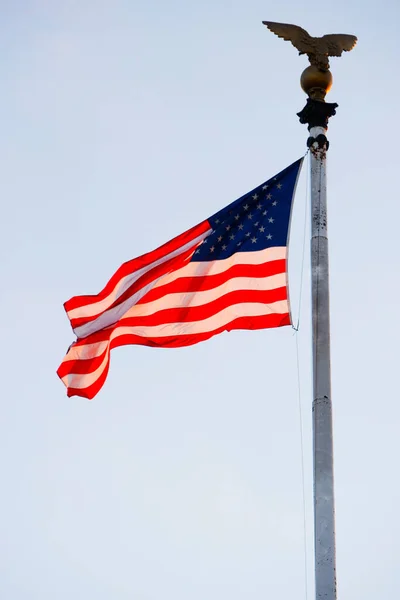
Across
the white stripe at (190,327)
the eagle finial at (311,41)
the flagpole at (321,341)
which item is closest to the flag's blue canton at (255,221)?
the flagpole at (321,341)

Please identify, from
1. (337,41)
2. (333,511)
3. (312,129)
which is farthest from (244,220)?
(333,511)

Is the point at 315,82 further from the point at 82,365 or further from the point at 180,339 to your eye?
the point at 82,365

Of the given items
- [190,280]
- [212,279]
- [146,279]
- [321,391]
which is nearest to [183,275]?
[190,280]

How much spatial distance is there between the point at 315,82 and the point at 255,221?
224 centimetres

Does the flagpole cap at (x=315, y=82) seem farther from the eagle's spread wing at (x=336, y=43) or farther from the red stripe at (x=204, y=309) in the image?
the red stripe at (x=204, y=309)

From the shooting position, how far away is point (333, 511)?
14.3 meters

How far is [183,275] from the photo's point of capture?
18.5 metres

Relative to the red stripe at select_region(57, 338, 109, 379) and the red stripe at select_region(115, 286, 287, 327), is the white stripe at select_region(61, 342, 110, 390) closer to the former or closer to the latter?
the red stripe at select_region(57, 338, 109, 379)

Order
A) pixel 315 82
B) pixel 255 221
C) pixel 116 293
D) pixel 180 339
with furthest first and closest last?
1. pixel 116 293
2. pixel 180 339
3. pixel 255 221
4. pixel 315 82

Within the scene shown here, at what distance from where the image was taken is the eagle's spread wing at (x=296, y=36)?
17812 millimetres

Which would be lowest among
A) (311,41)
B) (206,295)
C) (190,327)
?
(190,327)

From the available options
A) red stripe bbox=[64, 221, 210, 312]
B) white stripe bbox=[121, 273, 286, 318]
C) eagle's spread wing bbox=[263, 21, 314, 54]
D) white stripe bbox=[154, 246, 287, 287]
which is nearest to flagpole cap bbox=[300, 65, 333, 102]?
eagle's spread wing bbox=[263, 21, 314, 54]

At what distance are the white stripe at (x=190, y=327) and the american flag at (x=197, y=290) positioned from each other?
0.05ft

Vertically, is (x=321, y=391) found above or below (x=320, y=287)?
below
